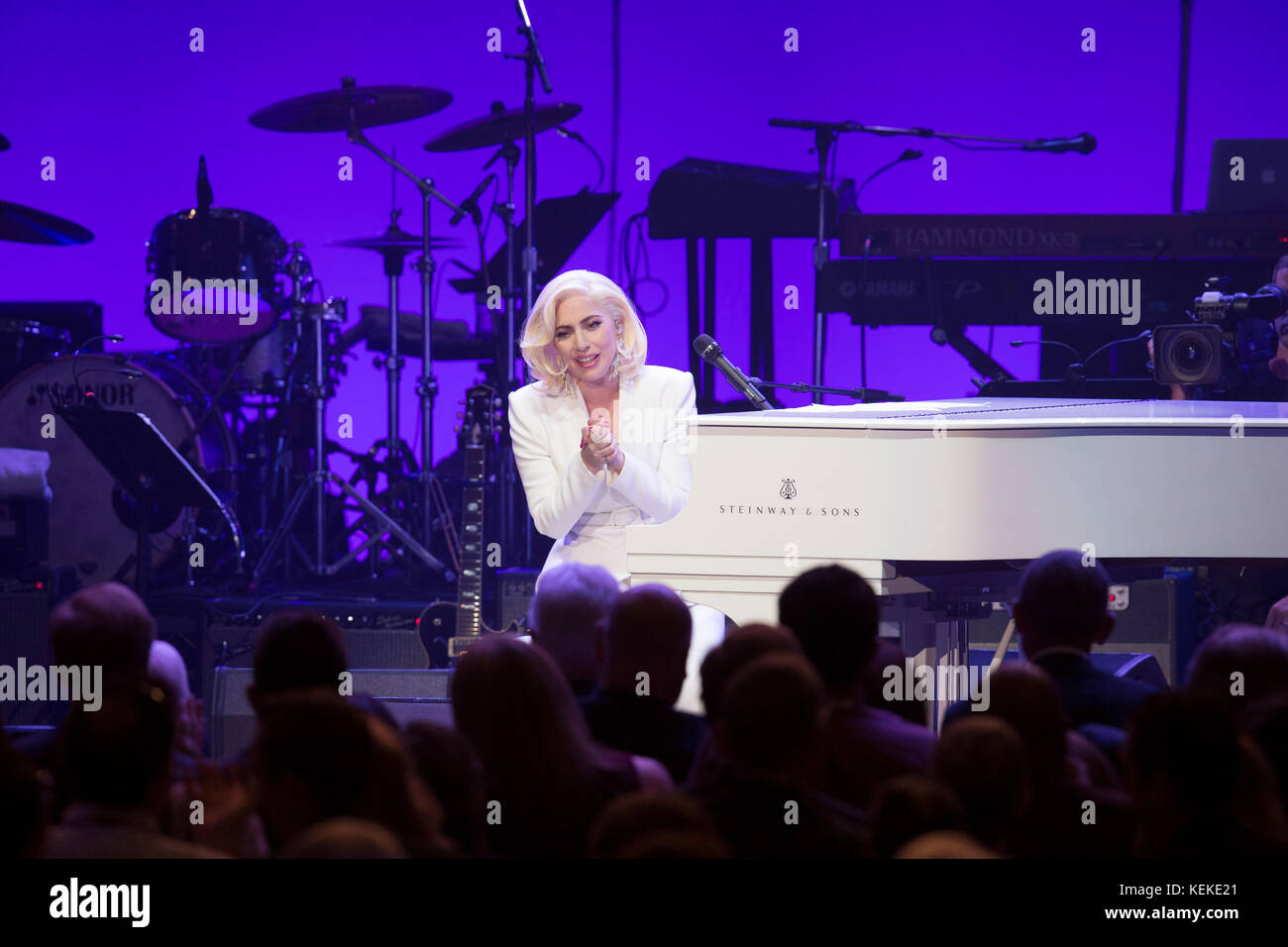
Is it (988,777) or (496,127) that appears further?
(496,127)

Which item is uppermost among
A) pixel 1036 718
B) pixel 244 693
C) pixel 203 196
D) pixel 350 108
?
pixel 350 108

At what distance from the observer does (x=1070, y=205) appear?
25.9 ft

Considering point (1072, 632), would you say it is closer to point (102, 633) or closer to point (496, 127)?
point (102, 633)

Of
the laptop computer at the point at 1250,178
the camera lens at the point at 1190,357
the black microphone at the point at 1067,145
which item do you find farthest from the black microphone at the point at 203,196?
the laptop computer at the point at 1250,178

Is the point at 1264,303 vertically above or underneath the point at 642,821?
above

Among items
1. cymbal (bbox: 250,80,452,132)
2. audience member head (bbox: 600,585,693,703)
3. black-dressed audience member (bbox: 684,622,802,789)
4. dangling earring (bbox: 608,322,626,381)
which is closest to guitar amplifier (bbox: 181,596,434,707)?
dangling earring (bbox: 608,322,626,381)

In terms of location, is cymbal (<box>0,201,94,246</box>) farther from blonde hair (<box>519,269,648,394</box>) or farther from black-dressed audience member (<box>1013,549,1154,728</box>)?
black-dressed audience member (<box>1013,549,1154,728</box>)

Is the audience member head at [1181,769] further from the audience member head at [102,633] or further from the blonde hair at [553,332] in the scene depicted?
the blonde hair at [553,332]

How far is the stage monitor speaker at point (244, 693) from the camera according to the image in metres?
4.71

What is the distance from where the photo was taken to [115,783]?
1895mm

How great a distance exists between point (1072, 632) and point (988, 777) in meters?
1.04

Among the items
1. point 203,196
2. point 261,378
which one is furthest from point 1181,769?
point 203,196

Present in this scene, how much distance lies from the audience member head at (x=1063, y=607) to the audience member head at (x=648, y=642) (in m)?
0.78
